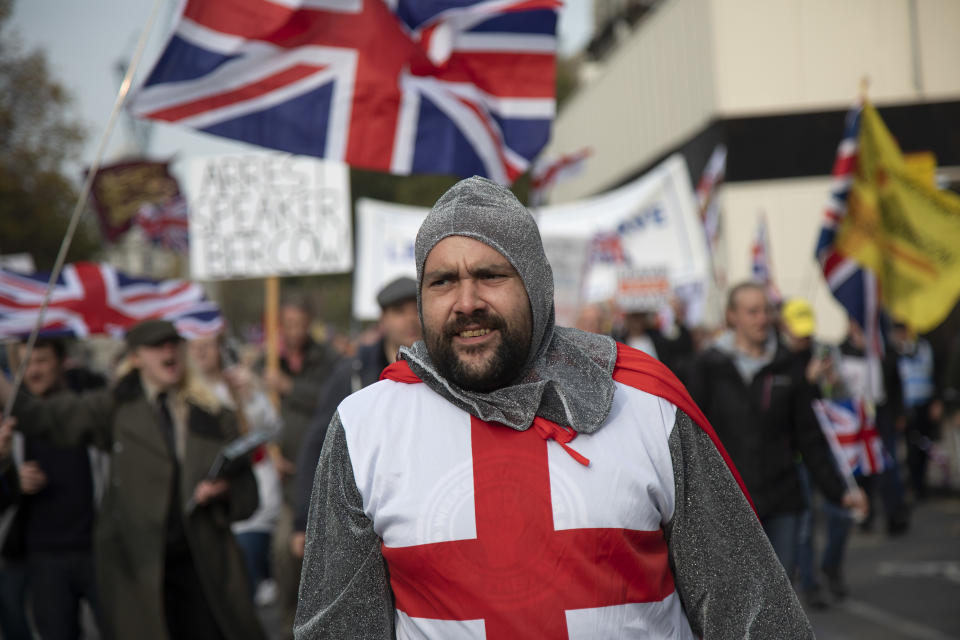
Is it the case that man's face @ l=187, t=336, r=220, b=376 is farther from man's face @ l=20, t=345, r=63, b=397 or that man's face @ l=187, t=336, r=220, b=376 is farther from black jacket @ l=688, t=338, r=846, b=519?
black jacket @ l=688, t=338, r=846, b=519

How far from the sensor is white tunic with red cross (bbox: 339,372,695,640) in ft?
6.97

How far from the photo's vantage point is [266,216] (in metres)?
9.46

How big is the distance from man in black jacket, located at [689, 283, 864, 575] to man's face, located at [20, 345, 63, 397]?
3.49 meters

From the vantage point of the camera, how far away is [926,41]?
22078 millimetres

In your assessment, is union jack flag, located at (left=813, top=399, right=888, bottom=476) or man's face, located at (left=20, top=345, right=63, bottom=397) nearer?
man's face, located at (left=20, top=345, right=63, bottom=397)

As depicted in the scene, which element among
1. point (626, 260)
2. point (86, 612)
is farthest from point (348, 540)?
point (626, 260)

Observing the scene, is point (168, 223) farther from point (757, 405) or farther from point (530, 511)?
point (530, 511)

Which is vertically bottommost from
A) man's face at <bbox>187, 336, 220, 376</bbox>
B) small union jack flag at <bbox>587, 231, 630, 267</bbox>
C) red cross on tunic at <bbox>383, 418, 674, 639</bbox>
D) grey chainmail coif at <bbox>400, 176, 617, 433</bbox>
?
red cross on tunic at <bbox>383, 418, 674, 639</bbox>

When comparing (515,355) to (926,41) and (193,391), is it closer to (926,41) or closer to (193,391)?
(193,391)

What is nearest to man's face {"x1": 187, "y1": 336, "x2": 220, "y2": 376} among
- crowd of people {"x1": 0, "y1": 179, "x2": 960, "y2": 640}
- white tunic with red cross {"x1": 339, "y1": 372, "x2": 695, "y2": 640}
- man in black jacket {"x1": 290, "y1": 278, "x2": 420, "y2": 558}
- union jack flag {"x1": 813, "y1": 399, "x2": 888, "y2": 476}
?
crowd of people {"x1": 0, "y1": 179, "x2": 960, "y2": 640}

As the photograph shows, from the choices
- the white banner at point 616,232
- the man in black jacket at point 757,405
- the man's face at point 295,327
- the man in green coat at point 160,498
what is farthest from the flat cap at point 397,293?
the white banner at point 616,232

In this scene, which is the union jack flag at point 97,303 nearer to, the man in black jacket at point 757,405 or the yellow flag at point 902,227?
the man in black jacket at point 757,405

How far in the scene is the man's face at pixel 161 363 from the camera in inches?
201

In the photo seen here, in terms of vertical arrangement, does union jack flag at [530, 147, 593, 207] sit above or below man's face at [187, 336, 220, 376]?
above
